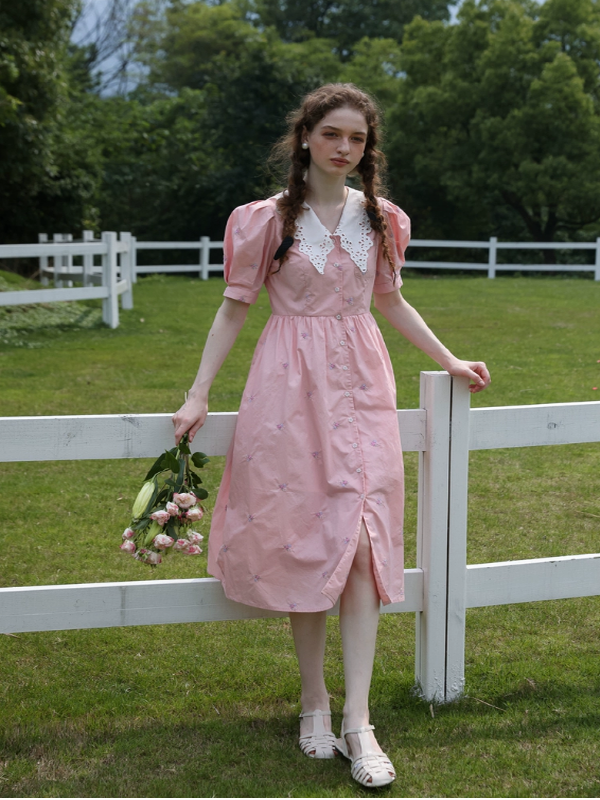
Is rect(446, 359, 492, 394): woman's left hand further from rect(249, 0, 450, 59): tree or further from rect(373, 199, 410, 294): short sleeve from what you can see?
rect(249, 0, 450, 59): tree

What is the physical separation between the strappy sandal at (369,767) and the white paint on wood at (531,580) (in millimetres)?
619

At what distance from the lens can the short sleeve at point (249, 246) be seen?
9.08 feet

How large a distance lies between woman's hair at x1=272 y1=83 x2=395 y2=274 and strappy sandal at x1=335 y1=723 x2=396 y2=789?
1364mm

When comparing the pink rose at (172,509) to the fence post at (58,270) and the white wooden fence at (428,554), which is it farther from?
the fence post at (58,270)

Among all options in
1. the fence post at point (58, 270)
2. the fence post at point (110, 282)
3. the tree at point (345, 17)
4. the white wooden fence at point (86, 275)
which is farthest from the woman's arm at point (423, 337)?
the tree at point (345, 17)

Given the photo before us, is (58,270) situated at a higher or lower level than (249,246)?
higher

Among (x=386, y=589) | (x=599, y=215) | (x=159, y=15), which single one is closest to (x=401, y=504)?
(x=386, y=589)

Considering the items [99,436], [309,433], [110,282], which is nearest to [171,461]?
[99,436]

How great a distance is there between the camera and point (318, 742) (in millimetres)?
2713

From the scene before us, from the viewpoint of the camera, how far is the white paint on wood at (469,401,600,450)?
9.84 ft

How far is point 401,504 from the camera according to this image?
2.80 metres

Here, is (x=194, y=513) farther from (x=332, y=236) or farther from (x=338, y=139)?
(x=338, y=139)

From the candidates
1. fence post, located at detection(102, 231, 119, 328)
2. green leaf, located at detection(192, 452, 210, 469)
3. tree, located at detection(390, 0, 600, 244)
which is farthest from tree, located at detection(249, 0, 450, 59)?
green leaf, located at detection(192, 452, 210, 469)

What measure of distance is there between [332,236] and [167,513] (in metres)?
0.93
